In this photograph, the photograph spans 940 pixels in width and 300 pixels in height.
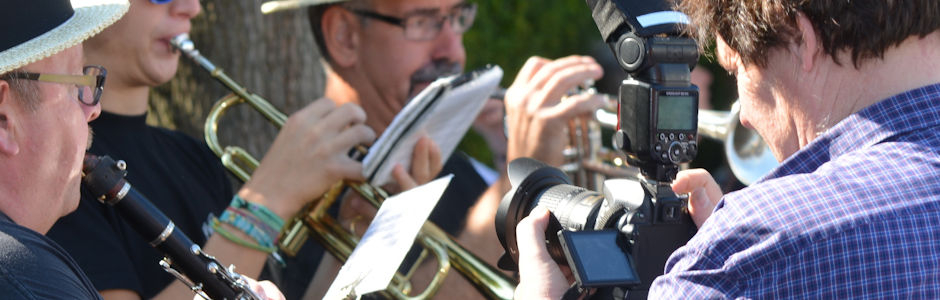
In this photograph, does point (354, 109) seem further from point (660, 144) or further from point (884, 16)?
point (884, 16)

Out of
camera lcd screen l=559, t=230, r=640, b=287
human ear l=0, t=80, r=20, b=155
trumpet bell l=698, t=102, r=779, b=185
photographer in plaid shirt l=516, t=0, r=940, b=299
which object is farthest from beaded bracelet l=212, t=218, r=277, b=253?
trumpet bell l=698, t=102, r=779, b=185

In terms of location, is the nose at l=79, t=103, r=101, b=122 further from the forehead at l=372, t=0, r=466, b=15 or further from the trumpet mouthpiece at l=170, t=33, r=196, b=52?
the forehead at l=372, t=0, r=466, b=15

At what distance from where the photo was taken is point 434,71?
3566mm

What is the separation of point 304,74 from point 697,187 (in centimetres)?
257

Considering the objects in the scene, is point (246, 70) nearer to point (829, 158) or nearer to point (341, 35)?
point (341, 35)

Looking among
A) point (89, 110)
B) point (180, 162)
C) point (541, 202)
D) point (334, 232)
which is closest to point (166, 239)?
point (89, 110)

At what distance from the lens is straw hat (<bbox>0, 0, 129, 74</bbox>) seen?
1.71m

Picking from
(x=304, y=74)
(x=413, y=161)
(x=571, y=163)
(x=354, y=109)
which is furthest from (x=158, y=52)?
(x=571, y=163)

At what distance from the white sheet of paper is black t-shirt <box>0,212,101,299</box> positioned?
1.95 feet

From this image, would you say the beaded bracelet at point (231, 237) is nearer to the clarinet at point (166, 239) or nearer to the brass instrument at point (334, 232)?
the brass instrument at point (334, 232)

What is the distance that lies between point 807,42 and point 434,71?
203 cm

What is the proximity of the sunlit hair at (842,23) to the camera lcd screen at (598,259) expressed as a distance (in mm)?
402

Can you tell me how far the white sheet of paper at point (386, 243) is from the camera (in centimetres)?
212

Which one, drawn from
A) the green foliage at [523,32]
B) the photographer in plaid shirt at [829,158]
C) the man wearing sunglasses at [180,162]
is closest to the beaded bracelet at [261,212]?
the man wearing sunglasses at [180,162]
